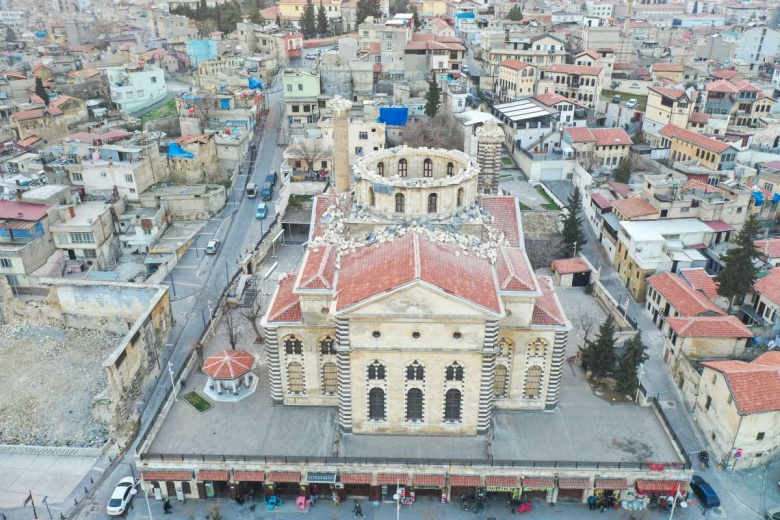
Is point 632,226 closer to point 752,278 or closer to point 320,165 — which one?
point 752,278

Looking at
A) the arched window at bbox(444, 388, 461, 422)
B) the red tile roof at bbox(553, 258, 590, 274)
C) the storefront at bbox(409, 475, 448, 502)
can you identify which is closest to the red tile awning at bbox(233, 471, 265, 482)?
the storefront at bbox(409, 475, 448, 502)

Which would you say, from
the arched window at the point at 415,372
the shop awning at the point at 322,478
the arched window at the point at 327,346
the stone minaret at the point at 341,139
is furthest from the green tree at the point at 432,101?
the shop awning at the point at 322,478

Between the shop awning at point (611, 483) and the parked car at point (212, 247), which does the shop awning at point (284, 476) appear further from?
the parked car at point (212, 247)

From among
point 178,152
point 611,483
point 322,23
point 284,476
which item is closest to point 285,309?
point 284,476

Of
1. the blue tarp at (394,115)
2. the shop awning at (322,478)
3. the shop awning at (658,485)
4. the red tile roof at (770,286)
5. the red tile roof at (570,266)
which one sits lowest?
the shop awning at (658,485)

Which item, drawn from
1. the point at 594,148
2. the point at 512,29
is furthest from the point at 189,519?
the point at 512,29

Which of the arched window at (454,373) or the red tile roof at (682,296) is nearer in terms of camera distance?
the arched window at (454,373)
